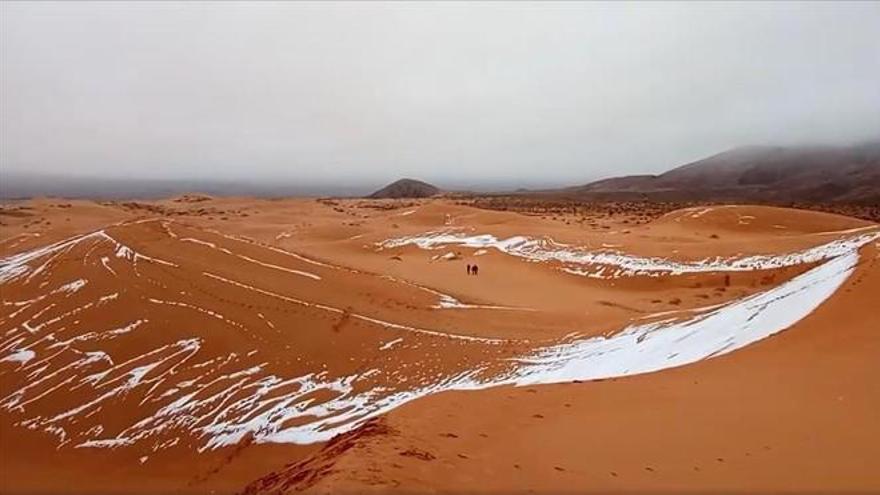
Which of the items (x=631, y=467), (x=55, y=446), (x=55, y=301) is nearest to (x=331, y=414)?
(x=55, y=446)

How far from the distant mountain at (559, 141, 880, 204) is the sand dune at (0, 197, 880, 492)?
73281 mm

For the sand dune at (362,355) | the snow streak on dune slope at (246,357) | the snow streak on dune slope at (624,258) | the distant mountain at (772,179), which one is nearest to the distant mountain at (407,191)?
the distant mountain at (772,179)

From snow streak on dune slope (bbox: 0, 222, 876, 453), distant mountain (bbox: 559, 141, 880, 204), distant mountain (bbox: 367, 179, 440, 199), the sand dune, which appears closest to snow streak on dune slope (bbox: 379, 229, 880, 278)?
the sand dune

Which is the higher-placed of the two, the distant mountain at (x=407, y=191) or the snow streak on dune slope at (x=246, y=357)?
the distant mountain at (x=407, y=191)

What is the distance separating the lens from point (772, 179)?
137m

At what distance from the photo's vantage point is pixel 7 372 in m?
13.6

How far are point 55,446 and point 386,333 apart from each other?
24.6 feet

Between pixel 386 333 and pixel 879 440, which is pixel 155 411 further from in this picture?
pixel 879 440

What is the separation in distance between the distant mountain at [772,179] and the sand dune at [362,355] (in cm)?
7328

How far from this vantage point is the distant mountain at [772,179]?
9331 centimetres

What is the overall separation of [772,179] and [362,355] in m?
151

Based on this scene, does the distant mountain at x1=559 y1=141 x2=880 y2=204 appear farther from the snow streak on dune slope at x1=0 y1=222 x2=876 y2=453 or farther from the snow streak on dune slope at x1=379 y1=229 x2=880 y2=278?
the snow streak on dune slope at x1=0 y1=222 x2=876 y2=453

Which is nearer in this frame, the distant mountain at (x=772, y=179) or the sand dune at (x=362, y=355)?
the sand dune at (x=362, y=355)

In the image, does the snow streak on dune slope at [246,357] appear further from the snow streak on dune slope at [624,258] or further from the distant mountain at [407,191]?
the distant mountain at [407,191]
